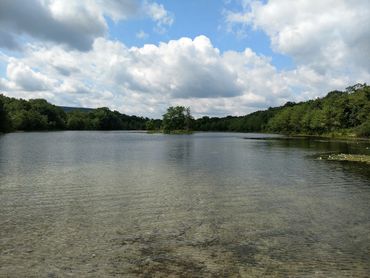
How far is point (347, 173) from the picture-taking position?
40938 mm

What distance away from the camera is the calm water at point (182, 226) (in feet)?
45.8

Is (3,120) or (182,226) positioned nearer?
(182,226)

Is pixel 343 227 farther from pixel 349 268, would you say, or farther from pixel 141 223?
pixel 141 223

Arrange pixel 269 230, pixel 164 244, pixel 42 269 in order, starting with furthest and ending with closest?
1. pixel 269 230
2. pixel 164 244
3. pixel 42 269

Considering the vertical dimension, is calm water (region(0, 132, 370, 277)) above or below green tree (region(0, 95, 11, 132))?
below

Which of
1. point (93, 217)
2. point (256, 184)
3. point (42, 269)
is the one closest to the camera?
point (42, 269)

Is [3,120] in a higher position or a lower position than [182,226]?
higher

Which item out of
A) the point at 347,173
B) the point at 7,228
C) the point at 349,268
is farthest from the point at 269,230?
the point at 347,173

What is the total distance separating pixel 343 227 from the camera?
1972cm

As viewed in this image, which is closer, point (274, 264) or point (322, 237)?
point (274, 264)

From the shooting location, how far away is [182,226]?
19.5 meters

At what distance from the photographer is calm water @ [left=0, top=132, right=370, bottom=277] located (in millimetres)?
13953

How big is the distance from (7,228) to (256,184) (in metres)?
21.2

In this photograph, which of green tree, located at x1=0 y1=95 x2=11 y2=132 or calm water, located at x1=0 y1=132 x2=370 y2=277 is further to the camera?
green tree, located at x1=0 y1=95 x2=11 y2=132
